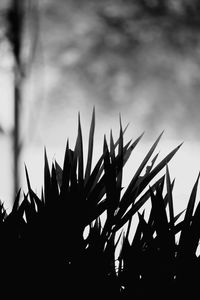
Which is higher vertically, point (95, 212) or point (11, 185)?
point (11, 185)

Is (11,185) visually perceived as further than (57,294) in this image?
Yes

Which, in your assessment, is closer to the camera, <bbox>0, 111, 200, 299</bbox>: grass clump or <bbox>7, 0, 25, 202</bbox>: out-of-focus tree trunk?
<bbox>0, 111, 200, 299</bbox>: grass clump

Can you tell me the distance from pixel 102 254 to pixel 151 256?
9 cm

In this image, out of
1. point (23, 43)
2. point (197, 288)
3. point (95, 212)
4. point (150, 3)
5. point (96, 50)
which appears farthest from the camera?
point (96, 50)

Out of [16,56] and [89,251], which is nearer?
[89,251]

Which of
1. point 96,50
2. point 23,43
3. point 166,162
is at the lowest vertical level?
point 166,162

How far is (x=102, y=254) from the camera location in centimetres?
79

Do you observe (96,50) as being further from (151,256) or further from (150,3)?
(151,256)

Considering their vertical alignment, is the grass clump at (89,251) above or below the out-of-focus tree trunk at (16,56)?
below

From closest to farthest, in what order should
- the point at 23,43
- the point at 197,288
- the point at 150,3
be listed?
the point at 197,288 → the point at 23,43 → the point at 150,3

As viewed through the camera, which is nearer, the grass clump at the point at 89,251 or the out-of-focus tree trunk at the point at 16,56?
the grass clump at the point at 89,251

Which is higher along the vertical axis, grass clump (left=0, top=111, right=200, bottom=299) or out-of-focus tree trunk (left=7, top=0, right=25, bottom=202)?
out-of-focus tree trunk (left=7, top=0, right=25, bottom=202)

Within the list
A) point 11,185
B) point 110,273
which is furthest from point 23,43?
point 110,273

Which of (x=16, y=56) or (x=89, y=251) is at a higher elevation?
(x=16, y=56)
